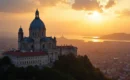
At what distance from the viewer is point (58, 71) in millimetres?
58031

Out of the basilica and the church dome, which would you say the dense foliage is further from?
the church dome

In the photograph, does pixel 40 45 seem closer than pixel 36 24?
Yes

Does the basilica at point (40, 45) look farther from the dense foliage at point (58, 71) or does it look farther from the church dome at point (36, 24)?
the dense foliage at point (58, 71)

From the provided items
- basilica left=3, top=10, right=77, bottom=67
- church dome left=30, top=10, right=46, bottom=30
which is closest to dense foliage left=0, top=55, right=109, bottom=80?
basilica left=3, top=10, right=77, bottom=67

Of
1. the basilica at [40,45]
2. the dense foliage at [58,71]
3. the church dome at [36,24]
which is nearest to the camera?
the dense foliage at [58,71]

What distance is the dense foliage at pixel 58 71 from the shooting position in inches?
2116

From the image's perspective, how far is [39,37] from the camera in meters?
67.5

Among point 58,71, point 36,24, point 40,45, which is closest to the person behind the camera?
point 58,71

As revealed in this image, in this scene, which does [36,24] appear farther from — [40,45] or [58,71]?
[58,71]

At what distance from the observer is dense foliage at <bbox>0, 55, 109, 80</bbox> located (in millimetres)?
53750

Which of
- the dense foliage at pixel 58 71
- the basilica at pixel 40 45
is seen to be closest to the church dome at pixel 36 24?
the basilica at pixel 40 45

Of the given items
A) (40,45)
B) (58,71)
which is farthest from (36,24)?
(58,71)

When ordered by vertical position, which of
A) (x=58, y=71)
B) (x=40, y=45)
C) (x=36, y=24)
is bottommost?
(x=58, y=71)

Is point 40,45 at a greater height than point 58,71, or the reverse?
point 40,45
